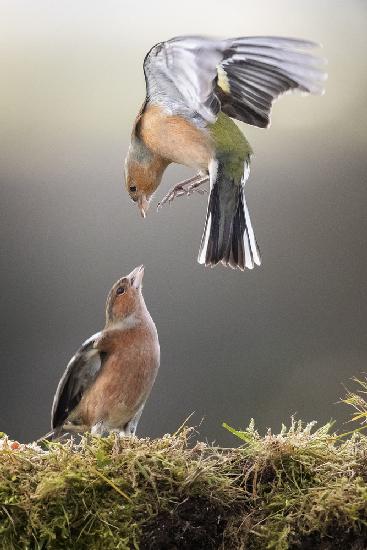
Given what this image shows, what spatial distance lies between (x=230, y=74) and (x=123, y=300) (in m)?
0.39

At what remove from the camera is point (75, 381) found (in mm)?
1183

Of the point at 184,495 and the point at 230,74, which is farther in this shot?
the point at 230,74

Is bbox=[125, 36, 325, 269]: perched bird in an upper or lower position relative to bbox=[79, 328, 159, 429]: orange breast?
upper

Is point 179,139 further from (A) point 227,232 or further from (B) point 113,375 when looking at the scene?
(B) point 113,375

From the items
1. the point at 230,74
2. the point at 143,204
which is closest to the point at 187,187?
the point at 143,204

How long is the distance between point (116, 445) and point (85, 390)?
0.25m

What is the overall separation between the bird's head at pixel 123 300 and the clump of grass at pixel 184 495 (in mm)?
295

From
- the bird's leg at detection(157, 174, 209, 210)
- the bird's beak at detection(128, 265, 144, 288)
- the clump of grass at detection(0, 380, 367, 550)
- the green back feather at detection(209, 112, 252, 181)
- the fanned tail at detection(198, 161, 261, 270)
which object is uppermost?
the green back feather at detection(209, 112, 252, 181)

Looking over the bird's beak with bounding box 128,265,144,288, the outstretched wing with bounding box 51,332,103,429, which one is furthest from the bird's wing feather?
the outstretched wing with bounding box 51,332,103,429

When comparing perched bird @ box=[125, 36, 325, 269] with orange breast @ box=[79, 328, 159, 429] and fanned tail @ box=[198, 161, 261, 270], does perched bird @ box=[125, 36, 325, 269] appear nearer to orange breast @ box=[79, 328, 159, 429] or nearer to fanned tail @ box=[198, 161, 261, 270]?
fanned tail @ box=[198, 161, 261, 270]

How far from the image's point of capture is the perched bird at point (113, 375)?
1.15 m

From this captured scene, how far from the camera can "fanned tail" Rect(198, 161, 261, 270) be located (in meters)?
1.11

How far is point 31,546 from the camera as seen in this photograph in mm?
874

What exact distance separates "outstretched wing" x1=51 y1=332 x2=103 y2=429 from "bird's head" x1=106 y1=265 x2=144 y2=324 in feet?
0.15
